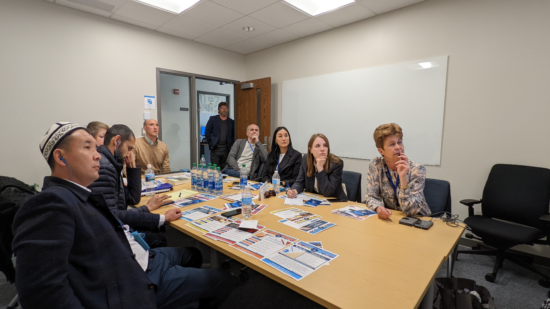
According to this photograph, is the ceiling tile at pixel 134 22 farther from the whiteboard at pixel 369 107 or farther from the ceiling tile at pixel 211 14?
the whiteboard at pixel 369 107

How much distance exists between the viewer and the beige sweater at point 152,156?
3521 millimetres

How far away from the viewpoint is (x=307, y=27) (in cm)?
418

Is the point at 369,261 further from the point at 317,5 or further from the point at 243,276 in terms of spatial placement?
the point at 317,5

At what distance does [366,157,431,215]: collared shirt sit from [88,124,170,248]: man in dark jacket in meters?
1.62

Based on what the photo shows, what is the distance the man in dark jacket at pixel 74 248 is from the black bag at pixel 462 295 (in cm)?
148

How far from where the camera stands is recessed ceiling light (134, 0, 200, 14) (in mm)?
3453

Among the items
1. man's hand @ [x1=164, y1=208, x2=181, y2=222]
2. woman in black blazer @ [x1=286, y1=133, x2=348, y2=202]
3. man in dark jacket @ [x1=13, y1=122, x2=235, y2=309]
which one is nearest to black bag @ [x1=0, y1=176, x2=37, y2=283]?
man's hand @ [x1=164, y1=208, x2=181, y2=222]

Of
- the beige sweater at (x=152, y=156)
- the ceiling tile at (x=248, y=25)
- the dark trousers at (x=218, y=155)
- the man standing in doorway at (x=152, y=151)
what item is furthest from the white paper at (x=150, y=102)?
the ceiling tile at (x=248, y=25)

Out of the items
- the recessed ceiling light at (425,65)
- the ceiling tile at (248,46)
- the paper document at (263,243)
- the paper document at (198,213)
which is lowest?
the paper document at (198,213)

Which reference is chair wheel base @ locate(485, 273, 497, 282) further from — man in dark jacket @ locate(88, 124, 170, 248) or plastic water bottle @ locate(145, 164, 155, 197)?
plastic water bottle @ locate(145, 164, 155, 197)

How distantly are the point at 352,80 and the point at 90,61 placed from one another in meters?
4.00

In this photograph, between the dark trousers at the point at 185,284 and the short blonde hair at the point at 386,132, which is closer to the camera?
the dark trousers at the point at 185,284

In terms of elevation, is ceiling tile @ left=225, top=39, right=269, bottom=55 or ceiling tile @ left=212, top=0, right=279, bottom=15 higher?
ceiling tile @ left=225, top=39, right=269, bottom=55

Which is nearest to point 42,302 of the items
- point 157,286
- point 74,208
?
point 74,208
